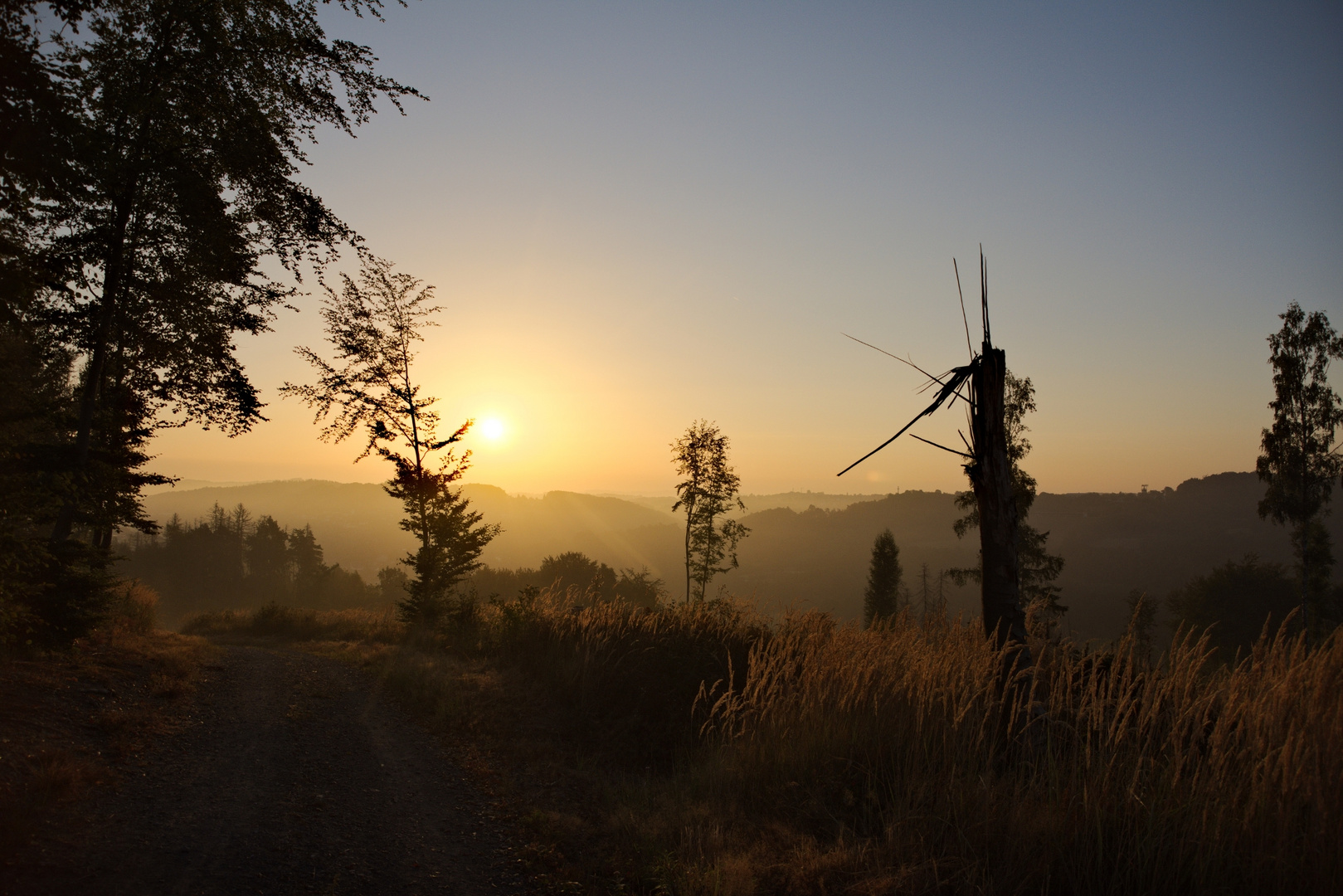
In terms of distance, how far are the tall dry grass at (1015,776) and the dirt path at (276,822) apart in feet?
6.57

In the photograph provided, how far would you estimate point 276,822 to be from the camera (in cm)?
509

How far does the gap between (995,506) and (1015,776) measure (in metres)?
2.22

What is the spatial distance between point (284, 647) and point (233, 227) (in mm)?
10165

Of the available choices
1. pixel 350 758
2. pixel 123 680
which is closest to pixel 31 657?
pixel 123 680

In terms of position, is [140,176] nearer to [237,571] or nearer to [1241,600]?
[1241,600]

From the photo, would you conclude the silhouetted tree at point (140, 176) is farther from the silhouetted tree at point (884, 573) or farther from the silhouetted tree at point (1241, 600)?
the silhouetted tree at point (1241, 600)

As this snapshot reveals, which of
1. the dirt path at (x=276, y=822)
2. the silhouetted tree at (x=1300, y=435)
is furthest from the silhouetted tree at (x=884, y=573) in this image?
the dirt path at (x=276, y=822)

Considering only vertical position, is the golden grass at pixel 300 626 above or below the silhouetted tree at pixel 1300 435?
below

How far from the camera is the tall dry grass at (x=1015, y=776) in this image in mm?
3633

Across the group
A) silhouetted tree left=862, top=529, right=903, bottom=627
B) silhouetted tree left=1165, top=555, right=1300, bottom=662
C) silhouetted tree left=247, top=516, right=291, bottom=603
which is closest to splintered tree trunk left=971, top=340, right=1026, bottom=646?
silhouetted tree left=862, top=529, right=903, bottom=627

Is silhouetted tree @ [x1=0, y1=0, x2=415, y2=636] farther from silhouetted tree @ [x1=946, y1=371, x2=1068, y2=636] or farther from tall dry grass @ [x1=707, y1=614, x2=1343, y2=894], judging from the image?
silhouetted tree @ [x1=946, y1=371, x2=1068, y2=636]

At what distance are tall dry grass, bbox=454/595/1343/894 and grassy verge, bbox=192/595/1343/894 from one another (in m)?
0.02

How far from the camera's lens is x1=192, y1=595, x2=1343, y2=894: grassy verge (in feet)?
12.1

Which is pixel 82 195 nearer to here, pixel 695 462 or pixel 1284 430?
pixel 695 462
